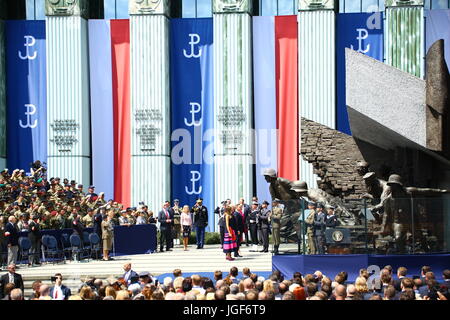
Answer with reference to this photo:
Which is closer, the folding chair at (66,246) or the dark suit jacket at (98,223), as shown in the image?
the folding chair at (66,246)

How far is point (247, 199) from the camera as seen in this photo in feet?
98.2

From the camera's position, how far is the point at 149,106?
30.1m

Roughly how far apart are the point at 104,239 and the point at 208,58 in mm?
10311

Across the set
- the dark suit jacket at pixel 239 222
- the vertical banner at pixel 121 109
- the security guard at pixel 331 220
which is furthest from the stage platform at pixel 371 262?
the vertical banner at pixel 121 109

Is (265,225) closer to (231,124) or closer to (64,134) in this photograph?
(231,124)

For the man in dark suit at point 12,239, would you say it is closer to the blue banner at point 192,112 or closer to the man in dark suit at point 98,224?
the man in dark suit at point 98,224

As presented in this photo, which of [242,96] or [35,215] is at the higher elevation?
[242,96]

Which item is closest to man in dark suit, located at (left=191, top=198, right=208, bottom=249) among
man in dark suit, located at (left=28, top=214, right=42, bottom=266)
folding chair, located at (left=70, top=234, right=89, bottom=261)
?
folding chair, located at (left=70, top=234, right=89, bottom=261)

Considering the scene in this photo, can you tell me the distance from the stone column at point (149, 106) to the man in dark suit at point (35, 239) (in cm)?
915

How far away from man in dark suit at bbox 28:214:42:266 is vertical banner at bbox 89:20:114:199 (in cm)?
911

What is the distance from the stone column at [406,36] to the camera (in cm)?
2889

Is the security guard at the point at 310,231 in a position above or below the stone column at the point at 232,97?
below
